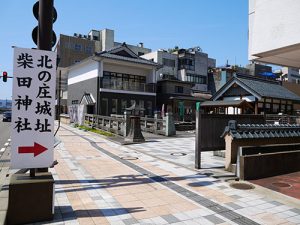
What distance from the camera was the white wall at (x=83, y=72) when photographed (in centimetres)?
3428

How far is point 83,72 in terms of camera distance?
37.7m

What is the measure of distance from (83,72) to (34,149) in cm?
3431

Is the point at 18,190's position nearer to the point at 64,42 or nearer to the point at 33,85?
the point at 33,85

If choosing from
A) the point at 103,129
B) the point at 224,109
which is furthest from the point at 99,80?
the point at 224,109

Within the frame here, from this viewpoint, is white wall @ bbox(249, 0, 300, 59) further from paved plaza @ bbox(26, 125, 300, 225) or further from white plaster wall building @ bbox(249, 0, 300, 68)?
paved plaza @ bbox(26, 125, 300, 225)

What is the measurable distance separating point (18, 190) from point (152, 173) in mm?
4850

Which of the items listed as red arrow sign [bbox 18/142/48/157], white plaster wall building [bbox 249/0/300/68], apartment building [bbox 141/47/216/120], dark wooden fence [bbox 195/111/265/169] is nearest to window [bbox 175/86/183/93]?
apartment building [bbox 141/47/216/120]

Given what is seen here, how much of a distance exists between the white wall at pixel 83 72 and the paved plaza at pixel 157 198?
85.3ft

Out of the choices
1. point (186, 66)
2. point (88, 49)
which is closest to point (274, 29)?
point (186, 66)

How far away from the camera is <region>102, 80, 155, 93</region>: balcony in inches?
1342

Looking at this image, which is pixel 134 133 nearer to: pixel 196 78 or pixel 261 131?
pixel 261 131

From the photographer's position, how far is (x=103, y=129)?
78.9ft

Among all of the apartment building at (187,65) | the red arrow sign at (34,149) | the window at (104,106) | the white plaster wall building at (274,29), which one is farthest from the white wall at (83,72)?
the white plaster wall building at (274,29)

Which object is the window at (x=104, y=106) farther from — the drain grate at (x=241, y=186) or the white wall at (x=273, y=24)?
the white wall at (x=273, y=24)
